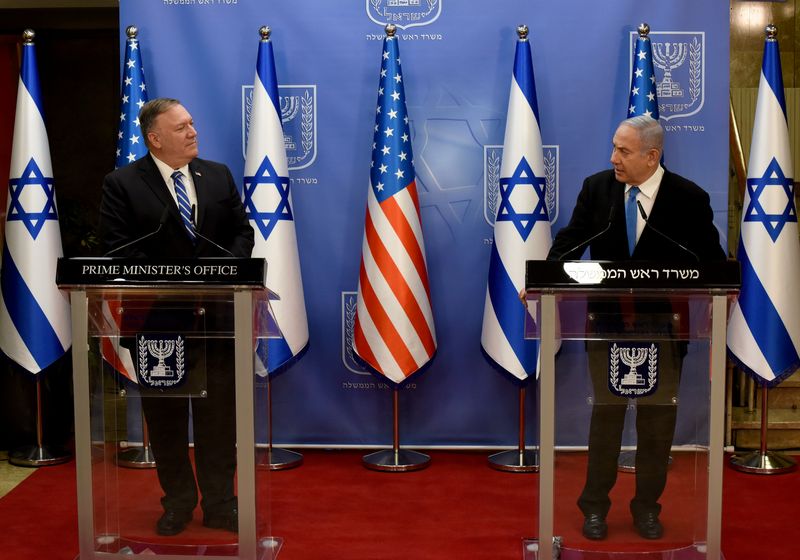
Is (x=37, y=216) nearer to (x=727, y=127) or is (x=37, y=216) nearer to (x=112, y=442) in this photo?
(x=112, y=442)

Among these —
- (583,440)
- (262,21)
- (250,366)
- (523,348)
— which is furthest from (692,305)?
(262,21)

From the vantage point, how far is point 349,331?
5.30 metres

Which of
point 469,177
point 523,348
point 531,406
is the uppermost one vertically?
Result: point 469,177

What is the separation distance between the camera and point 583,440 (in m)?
3.12

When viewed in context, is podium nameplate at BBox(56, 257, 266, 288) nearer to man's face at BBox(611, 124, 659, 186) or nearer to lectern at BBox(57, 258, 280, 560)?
lectern at BBox(57, 258, 280, 560)

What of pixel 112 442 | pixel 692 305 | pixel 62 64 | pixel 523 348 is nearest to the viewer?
pixel 692 305

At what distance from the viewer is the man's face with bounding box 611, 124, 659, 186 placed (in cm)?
347

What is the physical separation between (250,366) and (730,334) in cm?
285

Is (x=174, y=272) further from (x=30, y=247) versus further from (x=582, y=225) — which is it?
(x=30, y=247)

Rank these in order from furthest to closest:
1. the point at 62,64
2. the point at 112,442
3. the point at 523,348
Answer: the point at 62,64 → the point at 523,348 → the point at 112,442

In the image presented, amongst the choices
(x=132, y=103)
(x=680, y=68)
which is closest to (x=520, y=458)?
A: (x=680, y=68)

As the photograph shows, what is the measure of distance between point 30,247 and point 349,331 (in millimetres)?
1702

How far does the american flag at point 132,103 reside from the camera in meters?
5.01

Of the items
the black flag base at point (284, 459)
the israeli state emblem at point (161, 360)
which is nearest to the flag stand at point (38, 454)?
the black flag base at point (284, 459)
